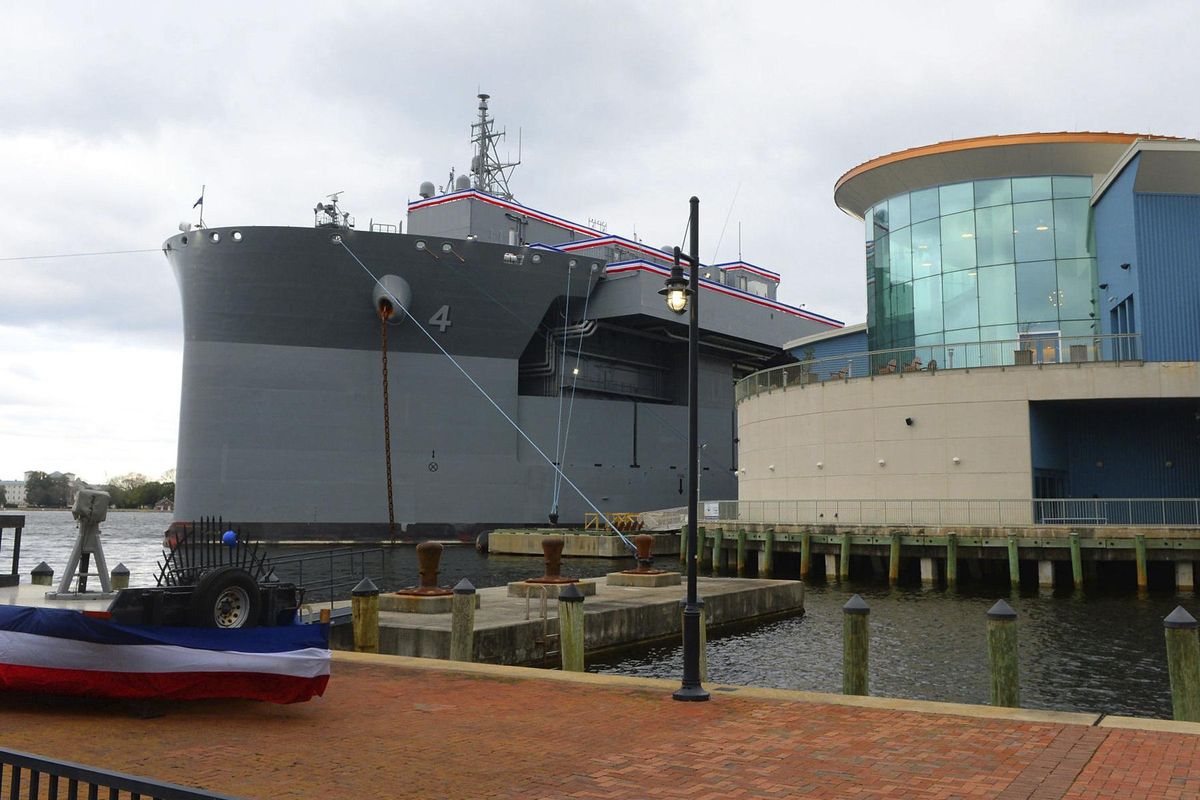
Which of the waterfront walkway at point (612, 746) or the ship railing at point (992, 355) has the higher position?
the ship railing at point (992, 355)

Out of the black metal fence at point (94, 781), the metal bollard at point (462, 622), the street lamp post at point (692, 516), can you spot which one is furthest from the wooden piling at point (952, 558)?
the black metal fence at point (94, 781)

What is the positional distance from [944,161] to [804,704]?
35000 mm

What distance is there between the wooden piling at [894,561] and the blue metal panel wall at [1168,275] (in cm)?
1152

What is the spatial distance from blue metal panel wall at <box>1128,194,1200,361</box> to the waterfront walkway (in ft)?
98.0

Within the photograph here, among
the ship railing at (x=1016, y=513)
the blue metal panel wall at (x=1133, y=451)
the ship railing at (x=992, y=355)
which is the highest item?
the ship railing at (x=992, y=355)

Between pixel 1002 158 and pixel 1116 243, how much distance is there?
18.7ft

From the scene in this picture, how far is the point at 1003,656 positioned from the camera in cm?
1096

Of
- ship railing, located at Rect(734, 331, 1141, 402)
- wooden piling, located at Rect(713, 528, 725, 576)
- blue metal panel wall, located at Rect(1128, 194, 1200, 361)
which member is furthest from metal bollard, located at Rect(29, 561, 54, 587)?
blue metal panel wall, located at Rect(1128, 194, 1200, 361)

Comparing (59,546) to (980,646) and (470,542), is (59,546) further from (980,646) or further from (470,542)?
(980,646)

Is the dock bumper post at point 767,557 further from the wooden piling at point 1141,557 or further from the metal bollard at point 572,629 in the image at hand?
the metal bollard at point 572,629

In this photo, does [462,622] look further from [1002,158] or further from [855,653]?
[1002,158]

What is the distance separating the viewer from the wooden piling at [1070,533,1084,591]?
28.9m

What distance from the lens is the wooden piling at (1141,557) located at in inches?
1120

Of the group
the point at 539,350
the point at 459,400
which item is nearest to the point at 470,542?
the point at 459,400
